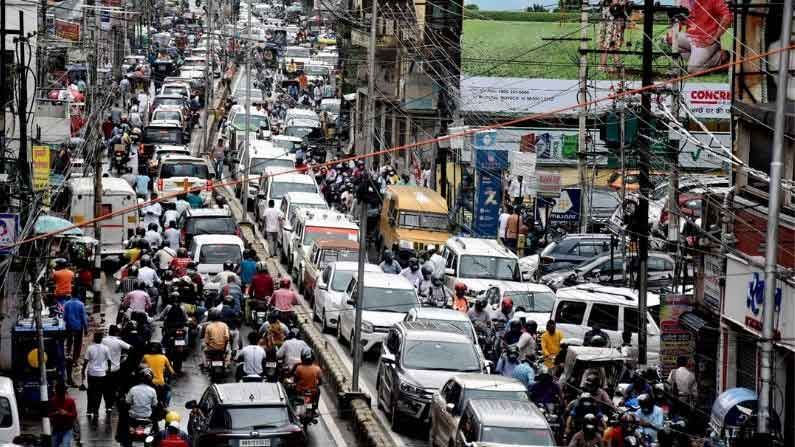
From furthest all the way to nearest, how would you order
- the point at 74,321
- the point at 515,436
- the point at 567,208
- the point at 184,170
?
the point at 184,170, the point at 567,208, the point at 74,321, the point at 515,436

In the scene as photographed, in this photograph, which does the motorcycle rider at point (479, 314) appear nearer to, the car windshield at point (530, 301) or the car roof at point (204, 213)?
the car windshield at point (530, 301)

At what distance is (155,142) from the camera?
5797 cm

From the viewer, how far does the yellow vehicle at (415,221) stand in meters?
39.2

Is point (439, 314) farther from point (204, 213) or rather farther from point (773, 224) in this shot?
point (204, 213)

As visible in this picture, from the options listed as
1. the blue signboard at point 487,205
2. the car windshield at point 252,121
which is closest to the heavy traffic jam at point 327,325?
the blue signboard at point 487,205

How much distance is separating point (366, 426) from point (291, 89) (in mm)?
68618

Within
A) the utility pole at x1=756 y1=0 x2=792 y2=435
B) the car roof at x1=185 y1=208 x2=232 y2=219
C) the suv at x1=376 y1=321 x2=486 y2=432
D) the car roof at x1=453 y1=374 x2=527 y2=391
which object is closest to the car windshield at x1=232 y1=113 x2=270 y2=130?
the car roof at x1=185 y1=208 x2=232 y2=219

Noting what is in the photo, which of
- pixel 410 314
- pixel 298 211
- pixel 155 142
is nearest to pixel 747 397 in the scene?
pixel 410 314

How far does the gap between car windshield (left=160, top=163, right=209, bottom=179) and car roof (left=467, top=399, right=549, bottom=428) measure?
27614 millimetres

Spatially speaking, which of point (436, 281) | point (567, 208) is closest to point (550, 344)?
point (436, 281)

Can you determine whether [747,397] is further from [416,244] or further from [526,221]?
[526,221]

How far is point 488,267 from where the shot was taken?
3400 centimetres

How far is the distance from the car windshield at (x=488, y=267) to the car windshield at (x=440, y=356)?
8.96 m

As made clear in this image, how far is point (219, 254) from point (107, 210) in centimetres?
551
